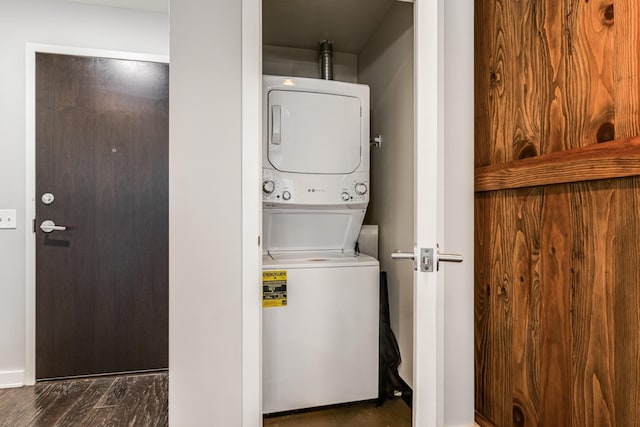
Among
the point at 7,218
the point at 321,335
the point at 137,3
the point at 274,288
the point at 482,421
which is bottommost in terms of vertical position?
the point at 482,421

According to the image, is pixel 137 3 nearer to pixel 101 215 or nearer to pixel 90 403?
pixel 101 215

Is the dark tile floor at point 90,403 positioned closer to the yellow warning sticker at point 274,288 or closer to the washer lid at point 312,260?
the yellow warning sticker at point 274,288

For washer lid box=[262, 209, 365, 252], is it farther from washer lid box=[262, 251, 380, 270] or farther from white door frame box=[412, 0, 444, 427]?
white door frame box=[412, 0, 444, 427]

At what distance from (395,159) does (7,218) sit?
2.41m

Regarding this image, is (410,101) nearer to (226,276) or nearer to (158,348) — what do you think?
(226,276)

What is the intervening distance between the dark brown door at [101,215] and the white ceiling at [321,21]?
2.80ft

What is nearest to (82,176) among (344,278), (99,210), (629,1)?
(99,210)

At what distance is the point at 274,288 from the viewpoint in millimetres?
1759

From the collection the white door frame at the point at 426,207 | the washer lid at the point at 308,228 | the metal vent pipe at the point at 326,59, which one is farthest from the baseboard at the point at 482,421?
the metal vent pipe at the point at 326,59

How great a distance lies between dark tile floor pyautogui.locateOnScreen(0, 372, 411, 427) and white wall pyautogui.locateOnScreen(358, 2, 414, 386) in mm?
306

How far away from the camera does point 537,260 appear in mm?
Answer: 1273

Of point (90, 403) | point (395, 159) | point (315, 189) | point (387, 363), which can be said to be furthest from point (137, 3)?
point (387, 363)

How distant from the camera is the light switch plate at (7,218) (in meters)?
2.14

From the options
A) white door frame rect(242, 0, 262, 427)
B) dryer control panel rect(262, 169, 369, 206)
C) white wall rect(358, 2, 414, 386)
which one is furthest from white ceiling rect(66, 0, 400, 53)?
dryer control panel rect(262, 169, 369, 206)
